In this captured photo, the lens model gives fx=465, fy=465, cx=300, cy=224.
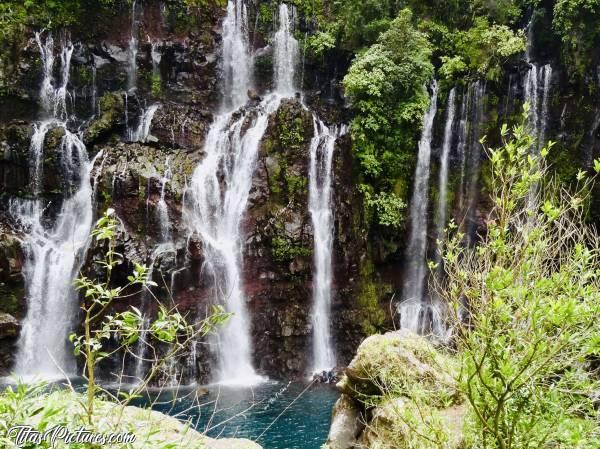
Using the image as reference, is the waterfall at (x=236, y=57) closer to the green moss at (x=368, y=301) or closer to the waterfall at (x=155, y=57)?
the waterfall at (x=155, y=57)

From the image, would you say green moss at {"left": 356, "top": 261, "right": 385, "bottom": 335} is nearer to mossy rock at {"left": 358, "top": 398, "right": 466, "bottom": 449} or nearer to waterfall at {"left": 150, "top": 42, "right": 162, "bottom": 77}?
mossy rock at {"left": 358, "top": 398, "right": 466, "bottom": 449}

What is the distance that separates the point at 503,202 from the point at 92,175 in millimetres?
16219

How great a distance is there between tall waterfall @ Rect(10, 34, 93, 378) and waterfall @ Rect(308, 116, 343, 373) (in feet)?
26.9

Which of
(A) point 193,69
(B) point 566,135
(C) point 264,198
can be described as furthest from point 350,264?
(A) point 193,69

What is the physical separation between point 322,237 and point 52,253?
382 inches

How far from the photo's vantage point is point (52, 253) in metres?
16.5

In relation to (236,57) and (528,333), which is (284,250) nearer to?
(236,57)

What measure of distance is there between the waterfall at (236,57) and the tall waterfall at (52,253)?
6.95 metres

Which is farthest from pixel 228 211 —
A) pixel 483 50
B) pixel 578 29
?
pixel 578 29

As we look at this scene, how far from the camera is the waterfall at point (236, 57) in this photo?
21078mm

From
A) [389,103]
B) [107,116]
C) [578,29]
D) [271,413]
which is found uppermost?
[578,29]

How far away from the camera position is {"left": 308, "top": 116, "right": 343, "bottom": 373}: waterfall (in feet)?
56.8

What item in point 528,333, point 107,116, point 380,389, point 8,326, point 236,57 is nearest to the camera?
point 528,333

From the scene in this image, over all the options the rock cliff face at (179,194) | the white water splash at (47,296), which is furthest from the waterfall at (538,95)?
the white water splash at (47,296)
